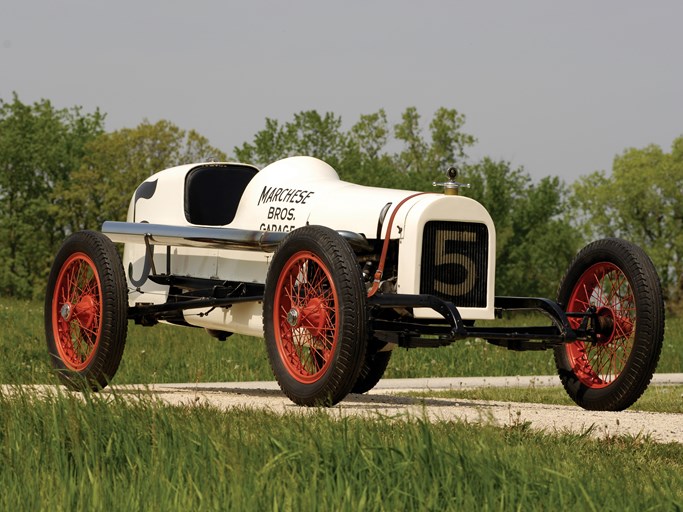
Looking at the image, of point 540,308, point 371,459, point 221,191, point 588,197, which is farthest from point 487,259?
point 588,197

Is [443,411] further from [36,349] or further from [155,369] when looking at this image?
[36,349]

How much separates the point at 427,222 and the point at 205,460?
425 centimetres

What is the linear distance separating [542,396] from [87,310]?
16.0ft

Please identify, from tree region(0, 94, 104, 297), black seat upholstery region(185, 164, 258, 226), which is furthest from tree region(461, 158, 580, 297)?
black seat upholstery region(185, 164, 258, 226)

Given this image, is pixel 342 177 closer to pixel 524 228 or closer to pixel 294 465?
pixel 524 228

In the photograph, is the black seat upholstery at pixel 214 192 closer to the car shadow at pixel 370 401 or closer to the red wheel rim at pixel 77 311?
the red wheel rim at pixel 77 311

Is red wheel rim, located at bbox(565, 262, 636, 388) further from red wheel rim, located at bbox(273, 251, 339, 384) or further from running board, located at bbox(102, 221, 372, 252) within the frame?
red wheel rim, located at bbox(273, 251, 339, 384)

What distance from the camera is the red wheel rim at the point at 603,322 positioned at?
1118 centimetres

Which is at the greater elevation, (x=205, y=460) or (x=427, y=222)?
(x=427, y=222)

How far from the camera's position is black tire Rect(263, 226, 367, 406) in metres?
9.54

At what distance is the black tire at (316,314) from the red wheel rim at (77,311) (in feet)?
6.98

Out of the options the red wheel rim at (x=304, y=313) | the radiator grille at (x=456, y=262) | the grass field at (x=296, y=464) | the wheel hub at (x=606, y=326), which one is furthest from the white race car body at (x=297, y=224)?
the grass field at (x=296, y=464)

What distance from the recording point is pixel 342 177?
6100cm

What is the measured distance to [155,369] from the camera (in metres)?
17.1
